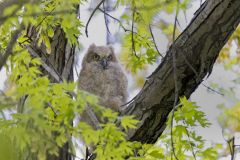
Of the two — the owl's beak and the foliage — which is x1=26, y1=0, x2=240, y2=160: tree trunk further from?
the owl's beak

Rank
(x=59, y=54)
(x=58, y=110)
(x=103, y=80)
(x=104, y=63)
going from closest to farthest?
(x=58, y=110)
(x=59, y=54)
(x=103, y=80)
(x=104, y=63)

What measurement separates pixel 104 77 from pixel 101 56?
198mm

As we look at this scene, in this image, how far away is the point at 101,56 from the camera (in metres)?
3.79

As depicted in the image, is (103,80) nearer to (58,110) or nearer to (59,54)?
(59,54)

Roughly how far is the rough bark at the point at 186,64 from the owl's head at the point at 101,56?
1161 millimetres

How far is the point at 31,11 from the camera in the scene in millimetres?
1388

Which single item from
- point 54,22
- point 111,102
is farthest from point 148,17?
point 111,102

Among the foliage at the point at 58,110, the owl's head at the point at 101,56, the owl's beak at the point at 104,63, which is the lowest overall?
the foliage at the point at 58,110

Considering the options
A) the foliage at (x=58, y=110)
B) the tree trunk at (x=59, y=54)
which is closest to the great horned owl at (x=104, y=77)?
the tree trunk at (x=59, y=54)

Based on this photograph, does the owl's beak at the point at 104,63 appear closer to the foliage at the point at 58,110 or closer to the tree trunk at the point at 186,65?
the foliage at the point at 58,110

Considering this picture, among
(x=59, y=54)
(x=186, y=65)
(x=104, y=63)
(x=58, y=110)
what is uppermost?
(x=104, y=63)

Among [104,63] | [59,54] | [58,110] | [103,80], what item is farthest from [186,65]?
[104,63]

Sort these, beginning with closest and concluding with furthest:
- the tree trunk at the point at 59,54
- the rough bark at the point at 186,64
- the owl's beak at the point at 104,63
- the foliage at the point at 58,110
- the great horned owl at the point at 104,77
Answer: the foliage at the point at 58,110 → the rough bark at the point at 186,64 → the tree trunk at the point at 59,54 → the great horned owl at the point at 104,77 → the owl's beak at the point at 104,63

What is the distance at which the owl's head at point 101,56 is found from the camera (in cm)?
377
